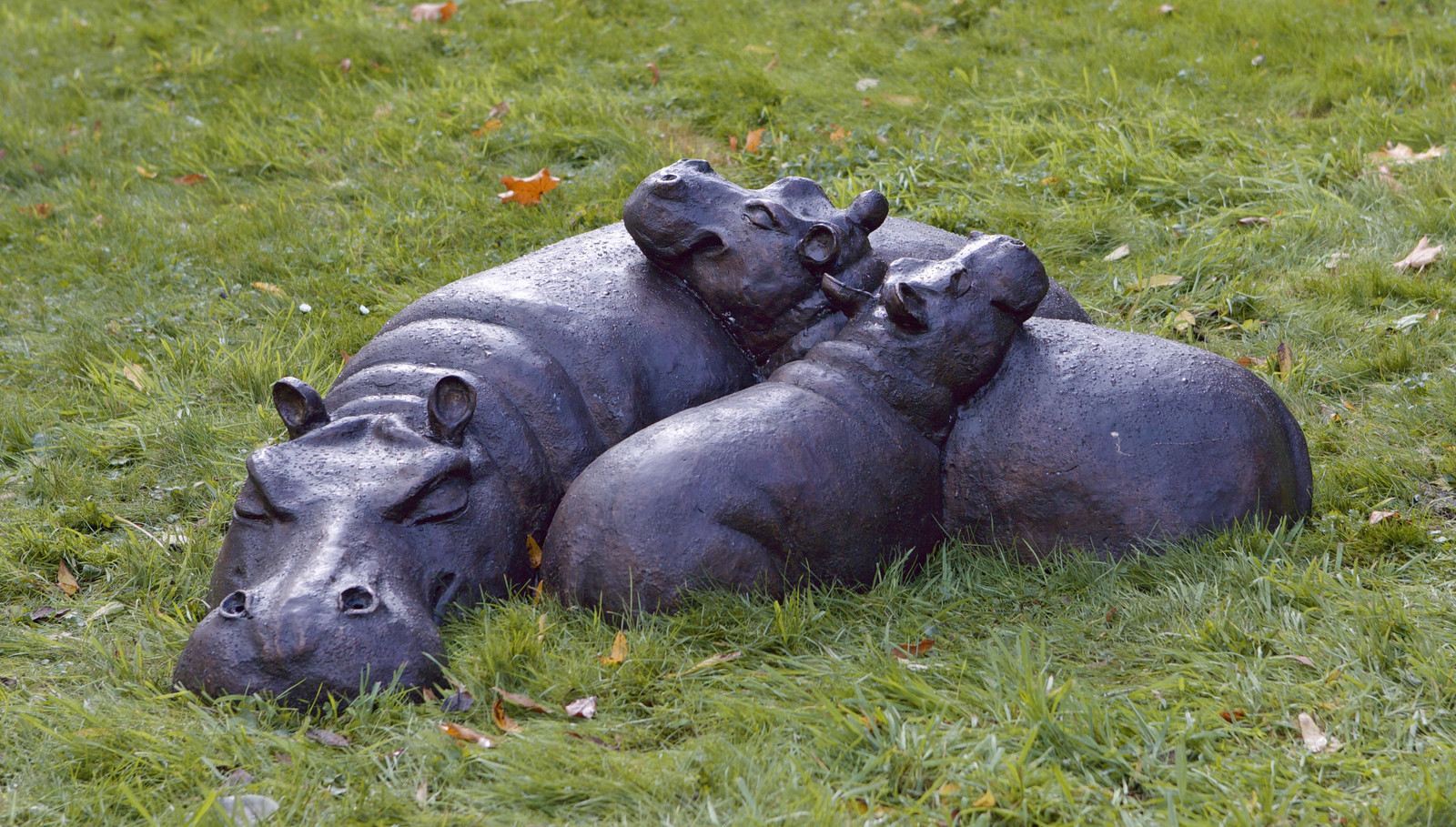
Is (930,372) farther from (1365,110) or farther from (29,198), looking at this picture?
(29,198)

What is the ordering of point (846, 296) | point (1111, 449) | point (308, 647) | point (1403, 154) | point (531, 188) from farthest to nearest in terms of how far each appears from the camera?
1. point (531, 188)
2. point (1403, 154)
3. point (846, 296)
4. point (1111, 449)
5. point (308, 647)

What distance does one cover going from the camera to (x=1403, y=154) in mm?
7352

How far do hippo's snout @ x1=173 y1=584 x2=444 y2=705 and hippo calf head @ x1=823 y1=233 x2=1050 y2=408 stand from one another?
1.71 meters

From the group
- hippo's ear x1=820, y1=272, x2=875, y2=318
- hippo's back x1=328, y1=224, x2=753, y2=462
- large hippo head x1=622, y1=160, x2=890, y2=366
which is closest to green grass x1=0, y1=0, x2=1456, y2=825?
hippo's back x1=328, y1=224, x2=753, y2=462

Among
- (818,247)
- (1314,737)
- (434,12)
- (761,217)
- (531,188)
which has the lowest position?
(1314,737)

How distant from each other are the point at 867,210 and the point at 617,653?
5.79ft

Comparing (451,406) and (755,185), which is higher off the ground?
(451,406)

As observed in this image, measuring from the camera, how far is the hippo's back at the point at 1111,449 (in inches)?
152

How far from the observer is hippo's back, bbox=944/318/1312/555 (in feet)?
12.7

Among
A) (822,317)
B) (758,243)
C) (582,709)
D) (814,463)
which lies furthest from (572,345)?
(582,709)

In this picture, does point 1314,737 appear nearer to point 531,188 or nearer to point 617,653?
point 617,653

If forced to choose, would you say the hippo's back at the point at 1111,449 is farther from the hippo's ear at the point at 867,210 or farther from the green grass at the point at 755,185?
the hippo's ear at the point at 867,210

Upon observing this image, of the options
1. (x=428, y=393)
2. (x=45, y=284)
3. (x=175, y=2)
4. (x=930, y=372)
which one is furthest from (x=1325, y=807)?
(x=175, y=2)

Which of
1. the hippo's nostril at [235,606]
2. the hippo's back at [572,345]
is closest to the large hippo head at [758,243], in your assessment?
the hippo's back at [572,345]
